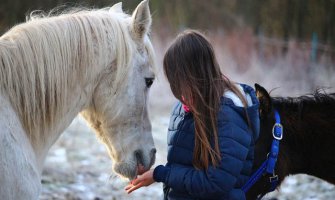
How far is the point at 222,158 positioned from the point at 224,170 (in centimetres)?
6

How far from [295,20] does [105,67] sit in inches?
480

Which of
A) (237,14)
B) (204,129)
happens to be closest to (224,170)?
(204,129)

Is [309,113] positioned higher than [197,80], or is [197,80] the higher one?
[197,80]

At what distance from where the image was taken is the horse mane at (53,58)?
2.19 m

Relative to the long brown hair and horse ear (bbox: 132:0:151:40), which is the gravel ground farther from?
the long brown hair

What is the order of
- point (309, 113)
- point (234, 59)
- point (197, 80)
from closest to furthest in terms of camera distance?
point (197, 80) → point (309, 113) → point (234, 59)

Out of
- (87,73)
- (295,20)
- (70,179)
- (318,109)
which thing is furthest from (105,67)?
(295,20)

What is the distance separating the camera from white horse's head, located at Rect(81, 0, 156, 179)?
2.43 m

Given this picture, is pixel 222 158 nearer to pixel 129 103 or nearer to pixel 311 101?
pixel 129 103

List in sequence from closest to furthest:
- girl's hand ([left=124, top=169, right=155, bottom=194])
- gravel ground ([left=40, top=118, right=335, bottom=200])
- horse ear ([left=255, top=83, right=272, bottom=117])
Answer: girl's hand ([left=124, top=169, right=155, bottom=194])
horse ear ([left=255, top=83, right=272, bottom=117])
gravel ground ([left=40, top=118, right=335, bottom=200])

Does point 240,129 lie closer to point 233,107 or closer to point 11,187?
point 233,107

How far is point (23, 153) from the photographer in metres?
2.11

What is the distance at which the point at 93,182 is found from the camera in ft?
17.6

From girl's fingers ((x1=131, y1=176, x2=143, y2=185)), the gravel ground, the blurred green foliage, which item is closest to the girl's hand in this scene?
girl's fingers ((x1=131, y1=176, x2=143, y2=185))
